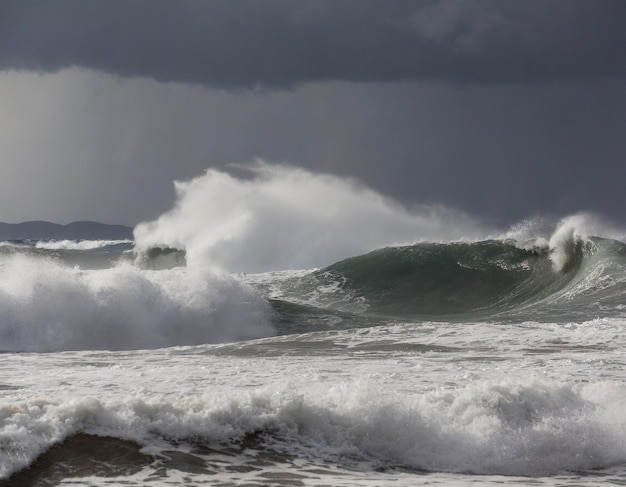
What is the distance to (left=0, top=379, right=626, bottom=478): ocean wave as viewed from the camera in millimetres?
8797

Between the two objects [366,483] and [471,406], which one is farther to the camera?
[471,406]

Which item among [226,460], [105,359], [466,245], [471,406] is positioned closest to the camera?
[226,460]

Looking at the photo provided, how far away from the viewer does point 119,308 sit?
19875 millimetres

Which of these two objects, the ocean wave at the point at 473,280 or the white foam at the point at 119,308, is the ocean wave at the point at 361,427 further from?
the ocean wave at the point at 473,280

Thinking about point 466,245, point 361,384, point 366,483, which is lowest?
point 366,483

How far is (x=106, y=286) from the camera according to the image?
20688 mm

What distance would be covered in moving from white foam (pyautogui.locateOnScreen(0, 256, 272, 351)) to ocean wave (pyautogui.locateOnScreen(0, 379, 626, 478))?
8.78 metres

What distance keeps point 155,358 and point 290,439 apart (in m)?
6.73

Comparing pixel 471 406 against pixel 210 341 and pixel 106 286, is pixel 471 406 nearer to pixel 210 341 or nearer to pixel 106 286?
pixel 210 341

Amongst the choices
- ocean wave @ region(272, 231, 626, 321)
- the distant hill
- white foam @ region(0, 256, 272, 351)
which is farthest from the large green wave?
the distant hill

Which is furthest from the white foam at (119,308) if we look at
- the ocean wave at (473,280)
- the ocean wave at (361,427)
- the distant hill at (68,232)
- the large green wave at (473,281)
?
the distant hill at (68,232)

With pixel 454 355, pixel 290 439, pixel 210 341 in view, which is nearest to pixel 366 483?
pixel 290 439

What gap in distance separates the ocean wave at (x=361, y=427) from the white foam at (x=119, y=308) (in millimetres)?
8781

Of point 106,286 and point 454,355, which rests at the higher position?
point 106,286
